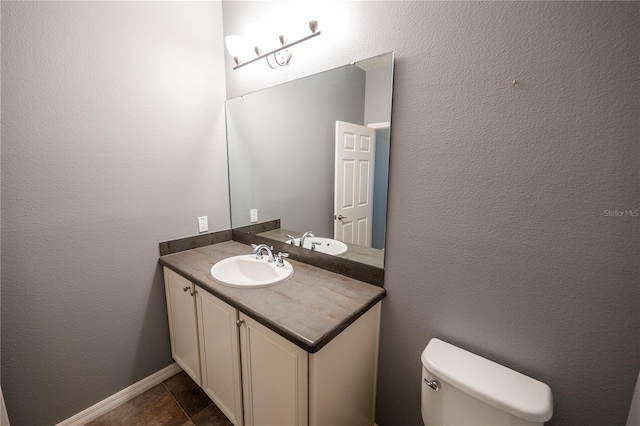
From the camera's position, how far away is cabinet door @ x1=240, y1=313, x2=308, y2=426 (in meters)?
0.95

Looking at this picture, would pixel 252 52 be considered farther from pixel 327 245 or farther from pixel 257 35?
pixel 327 245

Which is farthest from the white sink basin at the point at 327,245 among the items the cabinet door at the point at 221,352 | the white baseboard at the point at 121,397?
the white baseboard at the point at 121,397

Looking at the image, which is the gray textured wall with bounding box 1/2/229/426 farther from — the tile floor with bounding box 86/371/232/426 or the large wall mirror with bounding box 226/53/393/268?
the large wall mirror with bounding box 226/53/393/268

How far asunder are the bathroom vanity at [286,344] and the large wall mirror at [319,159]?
261 mm

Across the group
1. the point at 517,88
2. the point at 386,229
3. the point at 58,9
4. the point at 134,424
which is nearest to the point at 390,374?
the point at 386,229

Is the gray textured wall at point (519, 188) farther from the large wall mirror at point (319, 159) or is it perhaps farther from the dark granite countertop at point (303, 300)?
the dark granite countertop at point (303, 300)

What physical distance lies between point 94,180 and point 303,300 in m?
1.26

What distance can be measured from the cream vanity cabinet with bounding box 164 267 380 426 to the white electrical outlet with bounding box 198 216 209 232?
0.39m

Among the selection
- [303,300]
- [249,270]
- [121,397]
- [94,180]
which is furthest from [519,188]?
[121,397]

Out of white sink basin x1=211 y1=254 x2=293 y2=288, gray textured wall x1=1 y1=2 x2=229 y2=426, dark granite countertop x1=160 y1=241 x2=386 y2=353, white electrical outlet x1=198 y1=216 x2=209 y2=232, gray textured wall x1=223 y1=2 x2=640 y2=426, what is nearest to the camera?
gray textured wall x1=223 y1=2 x2=640 y2=426

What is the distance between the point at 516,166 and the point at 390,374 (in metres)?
1.09

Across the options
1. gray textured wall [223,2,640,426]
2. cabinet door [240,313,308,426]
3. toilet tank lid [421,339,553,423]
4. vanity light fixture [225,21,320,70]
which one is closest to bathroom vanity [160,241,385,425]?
cabinet door [240,313,308,426]

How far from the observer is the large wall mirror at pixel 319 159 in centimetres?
124

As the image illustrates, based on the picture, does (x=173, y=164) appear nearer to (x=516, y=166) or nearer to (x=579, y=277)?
(x=516, y=166)
